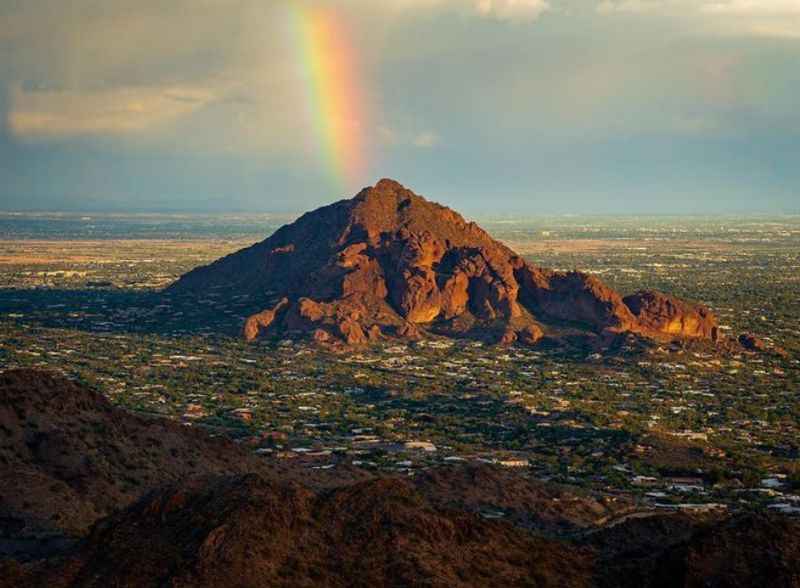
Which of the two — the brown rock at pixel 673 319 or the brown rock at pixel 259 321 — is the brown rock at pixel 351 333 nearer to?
the brown rock at pixel 259 321

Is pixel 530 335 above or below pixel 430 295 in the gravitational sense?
below

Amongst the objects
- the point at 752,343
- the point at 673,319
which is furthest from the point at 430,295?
the point at 752,343

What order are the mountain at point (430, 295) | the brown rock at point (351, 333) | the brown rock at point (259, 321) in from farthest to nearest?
the brown rock at point (259, 321), the mountain at point (430, 295), the brown rock at point (351, 333)

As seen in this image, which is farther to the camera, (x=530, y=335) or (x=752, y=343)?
(x=530, y=335)

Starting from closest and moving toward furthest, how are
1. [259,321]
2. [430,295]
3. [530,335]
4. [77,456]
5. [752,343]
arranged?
[77,456] → [752,343] → [530,335] → [259,321] → [430,295]

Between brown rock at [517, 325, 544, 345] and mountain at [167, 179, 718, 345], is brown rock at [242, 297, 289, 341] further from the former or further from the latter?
brown rock at [517, 325, 544, 345]

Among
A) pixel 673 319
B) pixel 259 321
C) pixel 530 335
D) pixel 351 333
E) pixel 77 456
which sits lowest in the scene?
pixel 530 335

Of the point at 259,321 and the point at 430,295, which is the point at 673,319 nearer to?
the point at 430,295

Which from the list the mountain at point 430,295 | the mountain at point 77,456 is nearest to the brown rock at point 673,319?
the mountain at point 430,295
